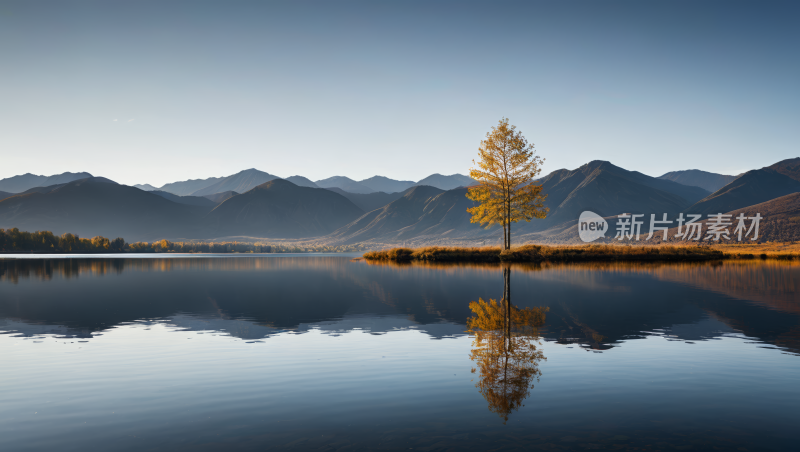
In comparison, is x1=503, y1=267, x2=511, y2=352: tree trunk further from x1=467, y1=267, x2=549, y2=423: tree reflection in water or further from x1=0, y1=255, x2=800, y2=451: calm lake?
x1=0, y1=255, x2=800, y2=451: calm lake

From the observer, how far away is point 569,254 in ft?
184

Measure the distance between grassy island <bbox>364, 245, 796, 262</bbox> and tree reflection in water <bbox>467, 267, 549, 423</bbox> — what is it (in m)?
37.9

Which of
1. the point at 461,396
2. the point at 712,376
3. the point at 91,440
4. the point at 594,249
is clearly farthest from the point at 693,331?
the point at 594,249

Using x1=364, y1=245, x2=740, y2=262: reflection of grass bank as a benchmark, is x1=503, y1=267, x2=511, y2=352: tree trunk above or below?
above

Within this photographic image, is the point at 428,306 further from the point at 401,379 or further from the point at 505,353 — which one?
the point at 401,379

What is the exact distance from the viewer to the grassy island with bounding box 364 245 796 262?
181 feet

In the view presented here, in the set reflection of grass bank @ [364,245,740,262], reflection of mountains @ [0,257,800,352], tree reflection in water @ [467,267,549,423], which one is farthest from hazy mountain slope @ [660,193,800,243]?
tree reflection in water @ [467,267,549,423]

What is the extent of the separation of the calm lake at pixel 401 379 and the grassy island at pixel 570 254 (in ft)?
116

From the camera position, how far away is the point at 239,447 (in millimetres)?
6445

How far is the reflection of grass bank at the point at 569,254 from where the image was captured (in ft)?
181

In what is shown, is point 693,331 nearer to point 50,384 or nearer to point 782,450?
point 782,450

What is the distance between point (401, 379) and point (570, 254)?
50995 millimetres

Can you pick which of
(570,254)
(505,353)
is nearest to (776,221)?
(570,254)

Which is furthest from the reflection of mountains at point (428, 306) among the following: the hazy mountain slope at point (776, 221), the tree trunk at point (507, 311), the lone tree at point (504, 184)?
the hazy mountain slope at point (776, 221)
